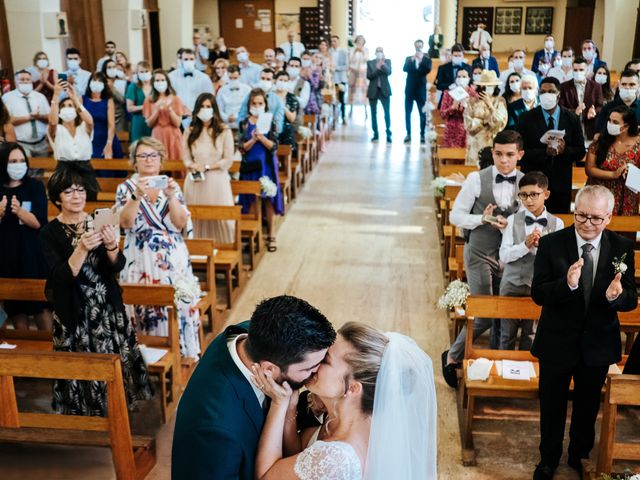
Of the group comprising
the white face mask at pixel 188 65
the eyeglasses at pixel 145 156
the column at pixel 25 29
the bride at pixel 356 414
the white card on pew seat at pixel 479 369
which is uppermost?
the column at pixel 25 29

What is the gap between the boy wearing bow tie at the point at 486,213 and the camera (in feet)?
16.2

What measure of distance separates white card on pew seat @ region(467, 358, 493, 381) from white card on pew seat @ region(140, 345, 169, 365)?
2.00 metres

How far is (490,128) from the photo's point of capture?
7.68m

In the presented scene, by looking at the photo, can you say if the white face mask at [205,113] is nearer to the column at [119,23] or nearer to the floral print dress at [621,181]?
the floral print dress at [621,181]

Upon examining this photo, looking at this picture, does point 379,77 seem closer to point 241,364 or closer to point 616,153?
point 616,153

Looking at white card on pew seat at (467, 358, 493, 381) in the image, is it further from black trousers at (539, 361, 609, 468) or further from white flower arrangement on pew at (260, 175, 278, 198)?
white flower arrangement on pew at (260, 175, 278, 198)

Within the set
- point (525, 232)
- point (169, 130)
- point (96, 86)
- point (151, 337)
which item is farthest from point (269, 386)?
point (96, 86)

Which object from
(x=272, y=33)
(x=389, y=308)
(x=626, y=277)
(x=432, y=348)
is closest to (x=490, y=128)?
(x=389, y=308)

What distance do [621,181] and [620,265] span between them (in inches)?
112

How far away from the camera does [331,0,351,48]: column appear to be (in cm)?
2217

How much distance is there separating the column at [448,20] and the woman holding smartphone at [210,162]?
18267mm

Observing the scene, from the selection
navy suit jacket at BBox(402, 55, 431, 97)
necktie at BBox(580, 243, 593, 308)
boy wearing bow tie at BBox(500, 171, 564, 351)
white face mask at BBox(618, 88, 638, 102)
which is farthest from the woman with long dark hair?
navy suit jacket at BBox(402, 55, 431, 97)

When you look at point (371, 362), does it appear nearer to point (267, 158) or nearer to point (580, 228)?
point (580, 228)

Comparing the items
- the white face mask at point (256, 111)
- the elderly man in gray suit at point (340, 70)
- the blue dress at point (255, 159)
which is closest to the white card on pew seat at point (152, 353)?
the blue dress at point (255, 159)
